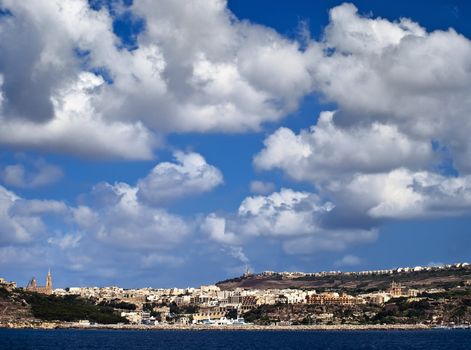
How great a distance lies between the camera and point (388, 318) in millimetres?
189375

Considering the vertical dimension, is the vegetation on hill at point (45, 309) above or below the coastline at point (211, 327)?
above

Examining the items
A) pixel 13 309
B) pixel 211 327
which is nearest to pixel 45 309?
pixel 13 309

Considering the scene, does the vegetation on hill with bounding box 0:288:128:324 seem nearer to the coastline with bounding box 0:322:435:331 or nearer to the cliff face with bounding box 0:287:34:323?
the cliff face with bounding box 0:287:34:323

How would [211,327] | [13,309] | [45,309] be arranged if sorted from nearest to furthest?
[13,309], [45,309], [211,327]

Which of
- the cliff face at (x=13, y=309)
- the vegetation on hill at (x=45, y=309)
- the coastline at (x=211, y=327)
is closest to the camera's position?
the coastline at (x=211, y=327)

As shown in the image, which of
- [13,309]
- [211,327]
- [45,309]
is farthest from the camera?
[211,327]

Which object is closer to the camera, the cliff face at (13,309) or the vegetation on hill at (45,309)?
the cliff face at (13,309)

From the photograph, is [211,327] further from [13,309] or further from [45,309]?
[13,309]

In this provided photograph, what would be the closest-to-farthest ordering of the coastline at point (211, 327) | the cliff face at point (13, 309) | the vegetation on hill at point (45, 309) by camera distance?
the coastline at point (211, 327), the cliff face at point (13, 309), the vegetation on hill at point (45, 309)

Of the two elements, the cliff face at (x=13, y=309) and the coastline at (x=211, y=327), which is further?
the cliff face at (x=13, y=309)

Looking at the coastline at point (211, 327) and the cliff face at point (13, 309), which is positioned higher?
the cliff face at point (13, 309)

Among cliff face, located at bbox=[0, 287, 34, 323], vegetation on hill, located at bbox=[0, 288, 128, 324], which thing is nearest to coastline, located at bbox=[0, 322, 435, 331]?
cliff face, located at bbox=[0, 287, 34, 323]

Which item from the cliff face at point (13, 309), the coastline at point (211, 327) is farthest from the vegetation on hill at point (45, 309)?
the coastline at point (211, 327)

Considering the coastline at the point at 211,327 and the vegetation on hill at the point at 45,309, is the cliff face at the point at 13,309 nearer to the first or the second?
the vegetation on hill at the point at 45,309
